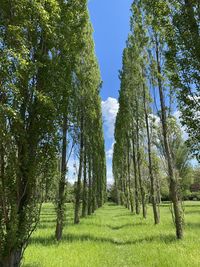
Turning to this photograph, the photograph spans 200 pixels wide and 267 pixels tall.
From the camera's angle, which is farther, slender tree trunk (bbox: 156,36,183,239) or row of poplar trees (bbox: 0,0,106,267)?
slender tree trunk (bbox: 156,36,183,239)

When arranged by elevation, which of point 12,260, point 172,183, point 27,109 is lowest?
point 12,260

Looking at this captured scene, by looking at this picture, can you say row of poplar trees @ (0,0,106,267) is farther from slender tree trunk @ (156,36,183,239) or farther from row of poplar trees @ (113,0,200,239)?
slender tree trunk @ (156,36,183,239)

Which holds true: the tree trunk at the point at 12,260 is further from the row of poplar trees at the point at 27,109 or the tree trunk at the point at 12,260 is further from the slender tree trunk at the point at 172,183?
the slender tree trunk at the point at 172,183

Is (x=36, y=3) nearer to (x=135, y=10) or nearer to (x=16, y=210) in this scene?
(x=16, y=210)

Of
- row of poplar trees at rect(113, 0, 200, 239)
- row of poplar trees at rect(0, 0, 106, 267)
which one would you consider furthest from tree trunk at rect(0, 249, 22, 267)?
row of poplar trees at rect(113, 0, 200, 239)

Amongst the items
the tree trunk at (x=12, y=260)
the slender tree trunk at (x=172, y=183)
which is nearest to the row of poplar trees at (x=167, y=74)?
the slender tree trunk at (x=172, y=183)

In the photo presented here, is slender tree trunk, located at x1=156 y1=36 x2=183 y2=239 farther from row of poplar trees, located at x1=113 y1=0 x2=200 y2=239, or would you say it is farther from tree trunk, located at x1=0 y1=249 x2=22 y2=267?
tree trunk, located at x1=0 y1=249 x2=22 y2=267

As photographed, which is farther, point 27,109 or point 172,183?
point 172,183

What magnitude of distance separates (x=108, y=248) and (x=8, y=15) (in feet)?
25.7

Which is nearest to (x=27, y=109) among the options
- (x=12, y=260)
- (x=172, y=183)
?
(x=12, y=260)

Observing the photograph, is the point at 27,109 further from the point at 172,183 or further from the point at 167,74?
the point at 172,183

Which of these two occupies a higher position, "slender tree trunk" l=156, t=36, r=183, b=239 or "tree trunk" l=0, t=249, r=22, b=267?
"slender tree trunk" l=156, t=36, r=183, b=239

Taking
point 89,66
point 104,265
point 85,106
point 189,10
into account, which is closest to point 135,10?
point 89,66

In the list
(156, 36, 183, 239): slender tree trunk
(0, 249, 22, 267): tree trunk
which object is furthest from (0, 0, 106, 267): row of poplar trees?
(156, 36, 183, 239): slender tree trunk
